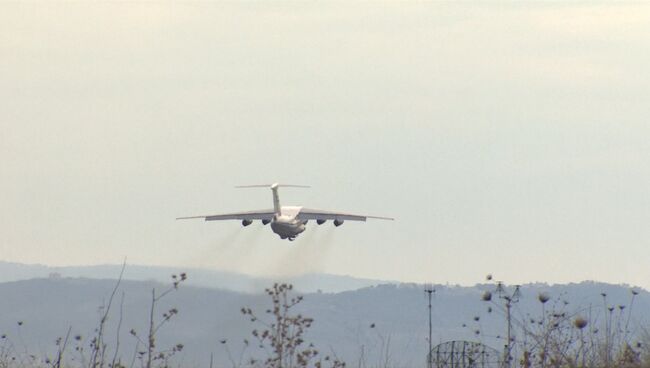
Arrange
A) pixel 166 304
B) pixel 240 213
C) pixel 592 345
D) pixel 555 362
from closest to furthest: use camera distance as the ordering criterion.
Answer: pixel 555 362
pixel 592 345
pixel 240 213
pixel 166 304

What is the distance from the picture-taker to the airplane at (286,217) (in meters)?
133

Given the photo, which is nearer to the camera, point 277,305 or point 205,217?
point 277,305

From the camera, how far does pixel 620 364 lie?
25781mm

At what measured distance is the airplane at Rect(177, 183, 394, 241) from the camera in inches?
5246

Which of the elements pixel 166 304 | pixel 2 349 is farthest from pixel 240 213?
pixel 2 349

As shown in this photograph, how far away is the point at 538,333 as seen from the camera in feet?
92.2

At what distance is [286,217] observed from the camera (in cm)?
13438

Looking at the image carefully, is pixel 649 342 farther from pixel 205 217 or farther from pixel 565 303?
pixel 205 217

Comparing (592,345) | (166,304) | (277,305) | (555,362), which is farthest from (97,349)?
(166,304)

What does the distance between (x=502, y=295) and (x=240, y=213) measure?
118 metres

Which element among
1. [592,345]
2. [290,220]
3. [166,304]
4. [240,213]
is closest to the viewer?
[592,345]

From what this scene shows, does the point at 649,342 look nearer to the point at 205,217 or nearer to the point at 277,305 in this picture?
the point at 277,305

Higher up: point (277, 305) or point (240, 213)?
point (240, 213)

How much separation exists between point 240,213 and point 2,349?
11655cm
